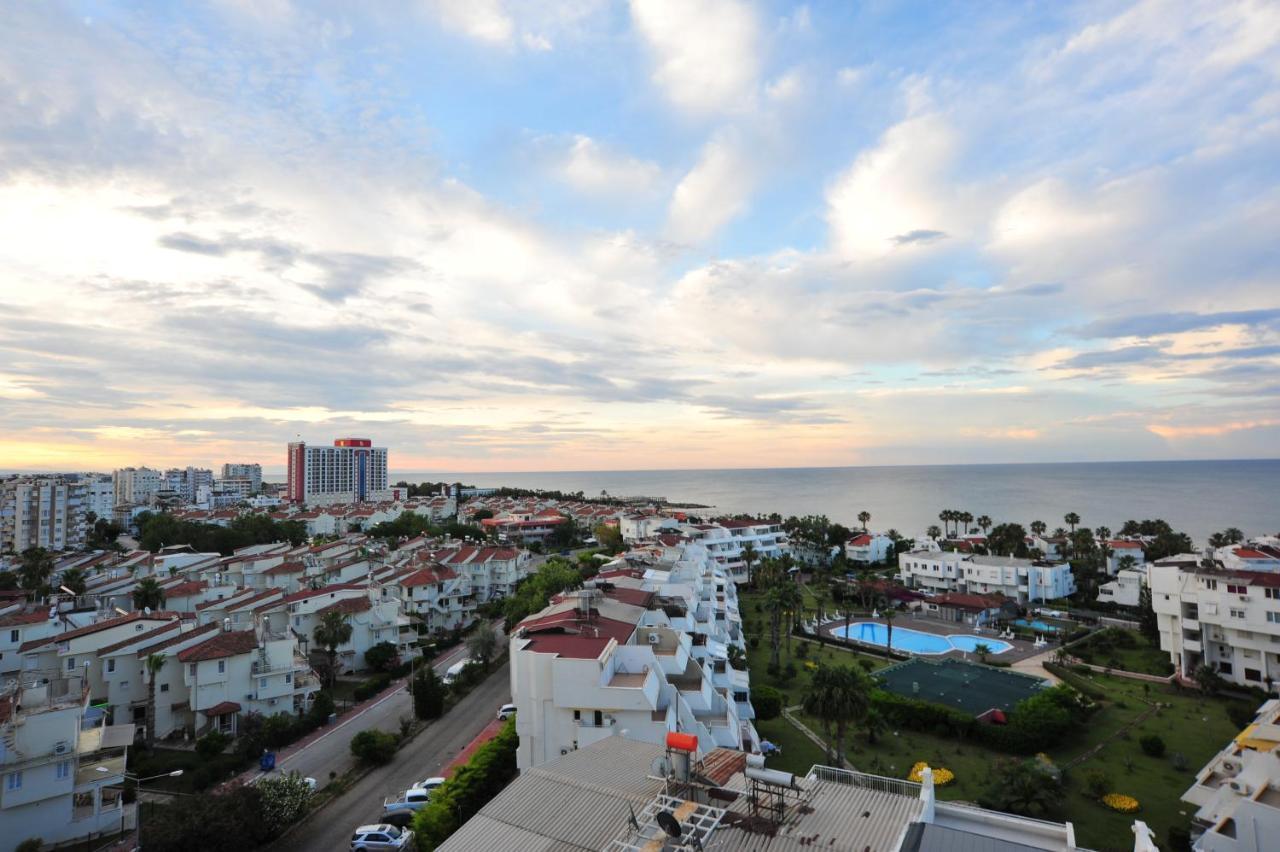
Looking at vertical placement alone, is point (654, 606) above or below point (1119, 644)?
above

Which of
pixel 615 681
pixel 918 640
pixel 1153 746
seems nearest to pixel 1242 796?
pixel 1153 746

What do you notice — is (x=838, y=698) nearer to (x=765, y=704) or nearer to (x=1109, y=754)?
(x=765, y=704)

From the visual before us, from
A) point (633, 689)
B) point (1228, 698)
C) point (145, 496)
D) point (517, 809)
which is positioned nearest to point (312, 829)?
point (633, 689)

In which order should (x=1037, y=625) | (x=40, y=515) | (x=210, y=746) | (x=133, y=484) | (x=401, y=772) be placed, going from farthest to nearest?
1. (x=133, y=484)
2. (x=40, y=515)
3. (x=1037, y=625)
4. (x=210, y=746)
5. (x=401, y=772)

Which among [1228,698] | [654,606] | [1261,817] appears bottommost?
[1228,698]

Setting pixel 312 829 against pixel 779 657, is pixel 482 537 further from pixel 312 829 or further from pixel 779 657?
pixel 312 829

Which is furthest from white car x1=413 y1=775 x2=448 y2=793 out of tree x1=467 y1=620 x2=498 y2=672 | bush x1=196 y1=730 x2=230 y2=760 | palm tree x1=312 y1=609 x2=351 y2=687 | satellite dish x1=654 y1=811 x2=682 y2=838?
satellite dish x1=654 y1=811 x2=682 y2=838

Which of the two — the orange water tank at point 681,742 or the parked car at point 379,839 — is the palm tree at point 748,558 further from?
the orange water tank at point 681,742
